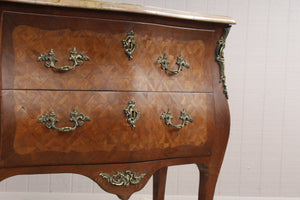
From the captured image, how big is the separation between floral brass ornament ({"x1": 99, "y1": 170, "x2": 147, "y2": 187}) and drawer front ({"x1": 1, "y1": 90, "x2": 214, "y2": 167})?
0.05 m

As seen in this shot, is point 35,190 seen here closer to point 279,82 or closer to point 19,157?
point 19,157

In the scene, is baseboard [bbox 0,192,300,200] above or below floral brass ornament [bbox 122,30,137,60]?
below

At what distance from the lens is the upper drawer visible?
1.20 meters

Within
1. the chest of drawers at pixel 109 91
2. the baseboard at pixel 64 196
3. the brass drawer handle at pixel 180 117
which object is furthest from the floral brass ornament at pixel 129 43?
the baseboard at pixel 64 196

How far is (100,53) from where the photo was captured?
1.30 meters

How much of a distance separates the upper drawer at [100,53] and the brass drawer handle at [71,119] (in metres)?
0.09

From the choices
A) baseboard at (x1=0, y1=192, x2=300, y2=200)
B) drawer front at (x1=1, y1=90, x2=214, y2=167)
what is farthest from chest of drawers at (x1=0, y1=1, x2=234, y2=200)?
baseboard at (x1=0, y1=192, x2=300, y2=200)

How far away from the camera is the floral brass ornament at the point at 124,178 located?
1.34 m

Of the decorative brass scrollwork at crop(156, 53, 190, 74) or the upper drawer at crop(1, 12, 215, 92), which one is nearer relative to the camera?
the upper drawer at crop(1, 12, 215, 92)

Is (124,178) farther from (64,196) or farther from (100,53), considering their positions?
(64,196)

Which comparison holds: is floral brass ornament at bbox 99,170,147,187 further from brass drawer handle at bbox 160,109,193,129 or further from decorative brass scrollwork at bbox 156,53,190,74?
decorative brass scrollwork at bbox 156,53,190,74

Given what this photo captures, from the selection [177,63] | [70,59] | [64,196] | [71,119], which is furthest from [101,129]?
[64,196]

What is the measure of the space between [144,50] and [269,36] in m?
1.35

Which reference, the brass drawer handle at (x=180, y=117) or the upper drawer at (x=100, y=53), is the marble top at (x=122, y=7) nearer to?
the upper drawer at (x=100, y=53)
